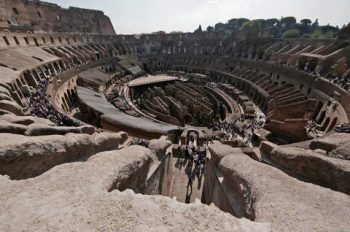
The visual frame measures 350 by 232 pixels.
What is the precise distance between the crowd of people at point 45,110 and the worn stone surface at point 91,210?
37.3 feet

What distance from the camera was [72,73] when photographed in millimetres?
31891

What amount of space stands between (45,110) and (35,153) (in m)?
12.0

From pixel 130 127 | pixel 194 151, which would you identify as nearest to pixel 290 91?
pixel 194 151

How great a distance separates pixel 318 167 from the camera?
7.00 meters

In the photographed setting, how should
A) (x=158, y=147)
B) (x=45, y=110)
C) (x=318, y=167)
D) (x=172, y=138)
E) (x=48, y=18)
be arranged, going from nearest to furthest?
(x=318, y=167) → (x=158, y=147) → (x=45, y=110) → (x=172, y=138) → (x=48, y=18)

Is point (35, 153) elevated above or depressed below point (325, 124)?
above

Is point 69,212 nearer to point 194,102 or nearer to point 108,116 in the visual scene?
point 108,116

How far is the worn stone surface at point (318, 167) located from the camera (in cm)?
625

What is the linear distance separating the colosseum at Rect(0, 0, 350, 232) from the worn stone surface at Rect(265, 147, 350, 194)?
39 millimetres

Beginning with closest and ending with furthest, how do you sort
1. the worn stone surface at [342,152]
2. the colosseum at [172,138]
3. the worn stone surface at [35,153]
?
the colosseum at [172,138] < the worn stone surface at [35,153] < the worn stone surface at [342,152]

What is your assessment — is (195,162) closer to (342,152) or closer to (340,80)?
(342,152)

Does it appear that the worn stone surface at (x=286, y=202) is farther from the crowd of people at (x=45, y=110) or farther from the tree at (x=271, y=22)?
the tree at (x=271, y=22)

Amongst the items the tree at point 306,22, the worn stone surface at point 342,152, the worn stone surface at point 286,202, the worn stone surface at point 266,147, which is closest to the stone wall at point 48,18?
the worn stone surface at point 266,147

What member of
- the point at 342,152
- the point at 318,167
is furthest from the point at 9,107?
the point at 342,152
